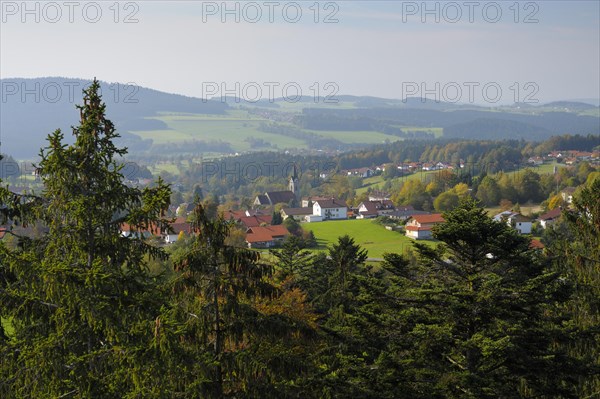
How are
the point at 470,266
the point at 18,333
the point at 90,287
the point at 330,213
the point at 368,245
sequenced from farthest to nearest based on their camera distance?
1. the point at 330,213
2. the point at 368,245
3. the point at 470,266
4. the point at 18,333
5. the point at 90,287

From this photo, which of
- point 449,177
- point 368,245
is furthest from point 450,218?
point 449,177

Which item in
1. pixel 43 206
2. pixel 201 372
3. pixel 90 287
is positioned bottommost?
pixel 201 372

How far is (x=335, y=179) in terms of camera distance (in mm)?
148750

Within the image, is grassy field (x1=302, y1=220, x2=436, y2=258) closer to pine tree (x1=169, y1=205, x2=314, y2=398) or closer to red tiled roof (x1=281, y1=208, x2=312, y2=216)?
red tiled roof (x1=281, y1=208, x2=312, y2=216)

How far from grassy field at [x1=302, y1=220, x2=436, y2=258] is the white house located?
54.0ft

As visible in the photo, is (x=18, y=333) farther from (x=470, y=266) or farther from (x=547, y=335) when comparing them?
(x=547, y=335)

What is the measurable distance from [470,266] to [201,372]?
7.80 metres

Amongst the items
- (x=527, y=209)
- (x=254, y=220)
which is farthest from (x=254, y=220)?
(x=527, y=209)

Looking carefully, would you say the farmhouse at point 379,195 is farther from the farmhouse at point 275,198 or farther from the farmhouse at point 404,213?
the farmhouse at point 404,213

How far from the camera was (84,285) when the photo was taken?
8.05 m

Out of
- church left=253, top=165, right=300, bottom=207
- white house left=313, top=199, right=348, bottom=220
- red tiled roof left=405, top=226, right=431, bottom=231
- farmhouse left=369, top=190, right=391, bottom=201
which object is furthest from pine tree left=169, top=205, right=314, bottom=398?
farmhouse left=369, top=190, right=391, bottom=201

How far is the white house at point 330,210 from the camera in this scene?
105 metres

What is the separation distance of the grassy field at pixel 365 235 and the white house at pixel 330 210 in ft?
54.0

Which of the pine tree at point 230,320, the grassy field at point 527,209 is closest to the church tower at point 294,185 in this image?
the grassy field at point 527,209
